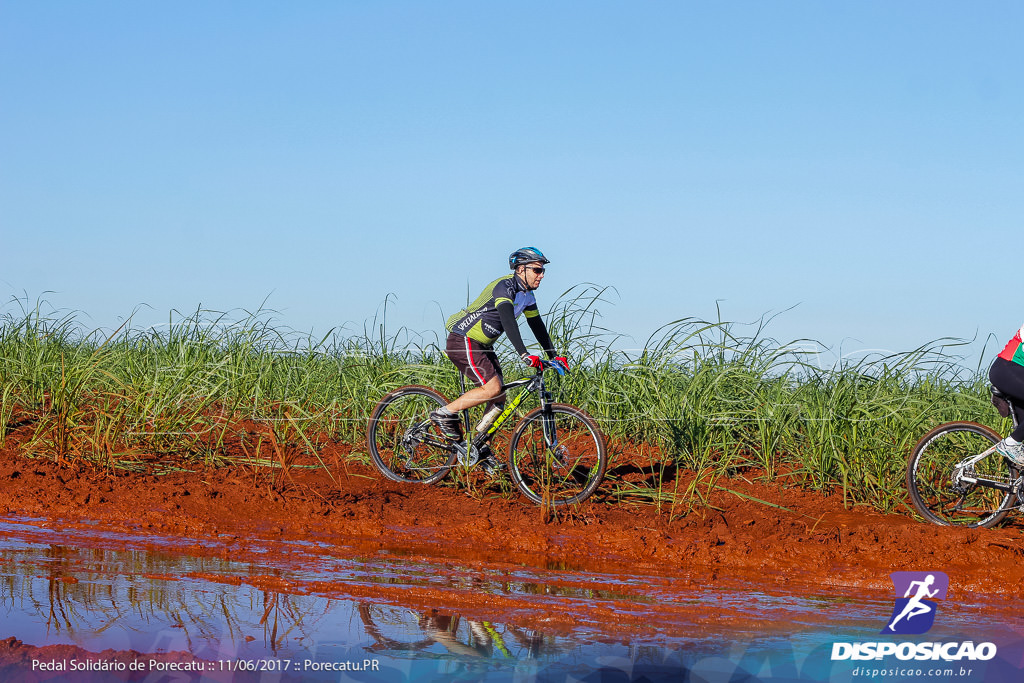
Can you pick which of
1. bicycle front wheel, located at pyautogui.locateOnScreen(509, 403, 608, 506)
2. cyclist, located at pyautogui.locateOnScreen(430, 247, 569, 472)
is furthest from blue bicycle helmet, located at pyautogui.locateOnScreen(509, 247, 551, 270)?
bicycle front wheel, located at pyautogui.locateOnScreen(509, 403, 608, 506)

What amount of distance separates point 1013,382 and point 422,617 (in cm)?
519

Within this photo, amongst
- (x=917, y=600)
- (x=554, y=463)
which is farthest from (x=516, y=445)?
(x=917, y=600)

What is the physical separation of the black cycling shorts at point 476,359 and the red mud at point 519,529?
1.05 metres

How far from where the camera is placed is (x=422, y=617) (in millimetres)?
4676

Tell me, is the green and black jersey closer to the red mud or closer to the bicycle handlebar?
the bicycle handlebar

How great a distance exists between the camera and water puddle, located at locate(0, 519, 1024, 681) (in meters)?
4.02

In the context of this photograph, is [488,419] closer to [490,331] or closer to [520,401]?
[520,401]

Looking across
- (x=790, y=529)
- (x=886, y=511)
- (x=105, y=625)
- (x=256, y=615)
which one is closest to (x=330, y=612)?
(x=256, y=615)

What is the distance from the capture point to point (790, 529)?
24.4 ft

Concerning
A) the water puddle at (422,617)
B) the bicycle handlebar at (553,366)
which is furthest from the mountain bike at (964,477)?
the bicycle handlebar at (553,366)

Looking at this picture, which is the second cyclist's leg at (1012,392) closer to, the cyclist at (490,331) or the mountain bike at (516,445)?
the mountain bike at (516,445)

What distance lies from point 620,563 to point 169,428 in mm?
5262

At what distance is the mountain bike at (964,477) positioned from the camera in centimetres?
780

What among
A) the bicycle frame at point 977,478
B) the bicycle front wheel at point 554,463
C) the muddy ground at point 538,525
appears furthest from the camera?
the bicycle front wheel at point 554,463
